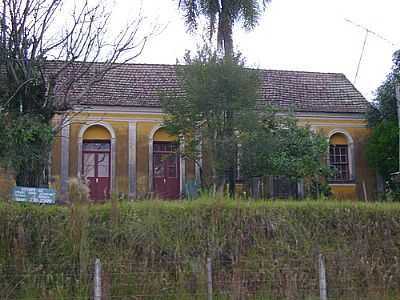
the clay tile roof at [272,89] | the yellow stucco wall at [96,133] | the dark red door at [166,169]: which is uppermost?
the clay tile roof at [272,89]

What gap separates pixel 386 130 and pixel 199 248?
16796 millimetres

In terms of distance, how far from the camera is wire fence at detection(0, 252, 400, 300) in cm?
1057

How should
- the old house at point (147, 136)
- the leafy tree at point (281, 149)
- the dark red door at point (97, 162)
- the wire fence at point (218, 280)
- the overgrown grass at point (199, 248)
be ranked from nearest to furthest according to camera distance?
the wire fence at point (218, 280) < the overgrown grass at point (199, 248) < the leafy tree at point (281, 149) < the old house at point (147, 136) < the dark red door at point (97, 162)

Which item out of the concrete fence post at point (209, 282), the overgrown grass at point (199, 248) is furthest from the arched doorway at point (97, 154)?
the concrete fence post at point (209, 282)

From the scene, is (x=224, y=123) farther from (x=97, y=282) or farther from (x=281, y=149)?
(x=97, y=282)

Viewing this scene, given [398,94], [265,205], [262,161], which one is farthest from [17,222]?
[398,94]

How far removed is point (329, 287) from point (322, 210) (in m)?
1.62

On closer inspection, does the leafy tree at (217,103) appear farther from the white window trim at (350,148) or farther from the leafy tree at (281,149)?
the white window trim at (350,148)

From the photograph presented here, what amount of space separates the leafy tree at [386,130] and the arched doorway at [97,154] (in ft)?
38.8

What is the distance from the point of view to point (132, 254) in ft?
37.0

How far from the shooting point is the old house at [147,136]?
26.3m

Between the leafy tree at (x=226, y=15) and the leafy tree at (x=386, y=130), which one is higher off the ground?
the leafy tree at (x=226, y=15)

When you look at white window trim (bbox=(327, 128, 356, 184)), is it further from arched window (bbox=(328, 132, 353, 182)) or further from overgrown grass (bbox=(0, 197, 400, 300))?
overgrown grass (bbox=(0, 197, 400, 300))

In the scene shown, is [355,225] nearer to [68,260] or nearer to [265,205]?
[265,205]
